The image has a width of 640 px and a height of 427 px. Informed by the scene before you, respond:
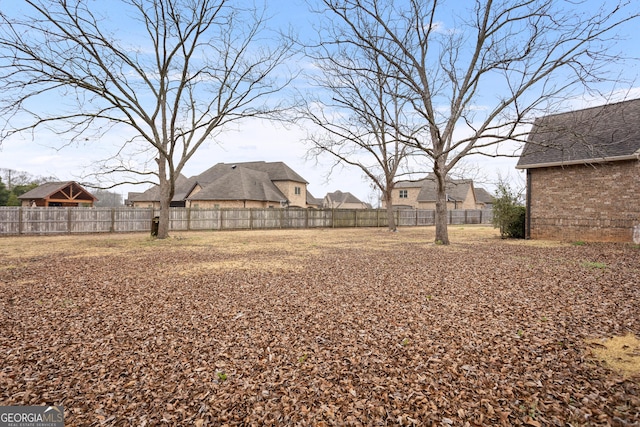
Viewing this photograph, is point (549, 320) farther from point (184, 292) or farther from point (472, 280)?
point (184, 292)

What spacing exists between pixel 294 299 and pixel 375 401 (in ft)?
10.4

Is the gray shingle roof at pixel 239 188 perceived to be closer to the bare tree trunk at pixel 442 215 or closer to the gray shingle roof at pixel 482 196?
the bare tree trunk at pixel 442 215

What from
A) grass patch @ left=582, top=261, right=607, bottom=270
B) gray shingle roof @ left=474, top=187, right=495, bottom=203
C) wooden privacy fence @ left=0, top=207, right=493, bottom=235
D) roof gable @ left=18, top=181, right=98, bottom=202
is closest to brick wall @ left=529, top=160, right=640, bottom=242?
grass patch @ left=582, top=261, right=607, bottom=270

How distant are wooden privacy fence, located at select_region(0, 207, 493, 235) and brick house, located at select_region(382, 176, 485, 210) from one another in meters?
13.8

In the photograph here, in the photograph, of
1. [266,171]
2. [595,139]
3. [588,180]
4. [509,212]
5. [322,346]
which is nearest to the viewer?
[322,346]

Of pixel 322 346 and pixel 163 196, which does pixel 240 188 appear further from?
pixel 322 346

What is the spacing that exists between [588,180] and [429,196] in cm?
3525

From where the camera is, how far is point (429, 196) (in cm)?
4869

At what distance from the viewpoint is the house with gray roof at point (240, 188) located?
30.6m

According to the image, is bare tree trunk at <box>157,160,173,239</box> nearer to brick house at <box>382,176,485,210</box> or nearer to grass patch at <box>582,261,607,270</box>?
grass patch at <box>582,261,607,270</box>

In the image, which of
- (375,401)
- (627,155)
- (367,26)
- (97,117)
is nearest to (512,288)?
(375,401)

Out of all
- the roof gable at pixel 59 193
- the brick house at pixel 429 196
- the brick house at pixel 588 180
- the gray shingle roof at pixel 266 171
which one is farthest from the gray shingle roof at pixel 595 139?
the roof gable at pixel 59 193

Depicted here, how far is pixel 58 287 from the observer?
689 centimetres

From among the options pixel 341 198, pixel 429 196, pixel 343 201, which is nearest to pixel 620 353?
pixel 429 196
